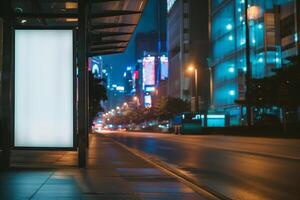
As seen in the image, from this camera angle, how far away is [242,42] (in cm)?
9088

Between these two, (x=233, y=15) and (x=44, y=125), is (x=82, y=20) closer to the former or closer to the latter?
(x=44, y=125)

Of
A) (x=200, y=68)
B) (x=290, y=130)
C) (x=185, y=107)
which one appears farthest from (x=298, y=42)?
(x=200, y=68)

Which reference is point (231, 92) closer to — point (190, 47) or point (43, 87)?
point (190, 47)

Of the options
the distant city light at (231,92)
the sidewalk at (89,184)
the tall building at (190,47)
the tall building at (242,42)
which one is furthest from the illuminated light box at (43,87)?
the tall building at (190,47)

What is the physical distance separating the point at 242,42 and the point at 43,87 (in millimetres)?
76255

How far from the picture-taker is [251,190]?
13.7 meters

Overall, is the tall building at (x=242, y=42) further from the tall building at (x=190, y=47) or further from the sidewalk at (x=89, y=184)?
the sidewalk at (x=89, y=184)

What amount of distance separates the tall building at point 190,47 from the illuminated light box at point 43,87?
369 ft

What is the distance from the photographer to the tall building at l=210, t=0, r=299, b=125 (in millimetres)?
77438

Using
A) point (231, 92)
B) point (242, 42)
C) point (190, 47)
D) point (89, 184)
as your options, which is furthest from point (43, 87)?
point (190, 47)

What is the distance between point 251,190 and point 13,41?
26.8ft

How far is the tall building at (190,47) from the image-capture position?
139 m

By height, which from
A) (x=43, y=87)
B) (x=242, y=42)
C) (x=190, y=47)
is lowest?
(x=43, y=87)

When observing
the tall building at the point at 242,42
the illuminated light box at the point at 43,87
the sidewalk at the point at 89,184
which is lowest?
the sidewalk at the point at 89,184
